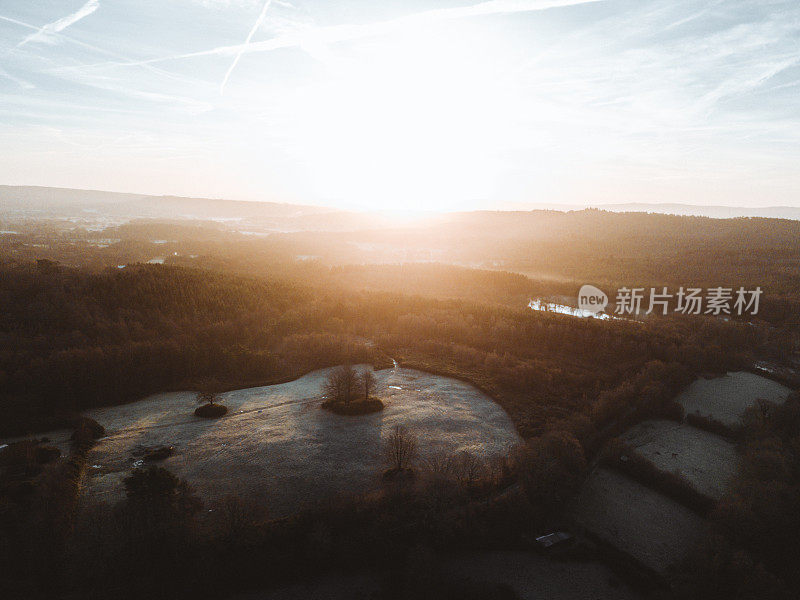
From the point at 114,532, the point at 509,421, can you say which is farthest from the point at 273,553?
the point at 509,421

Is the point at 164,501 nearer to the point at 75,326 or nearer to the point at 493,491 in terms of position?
the point at 493,491

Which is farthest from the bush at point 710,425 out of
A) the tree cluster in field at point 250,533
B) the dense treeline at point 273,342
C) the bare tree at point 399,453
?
the bare tree at point 399,453

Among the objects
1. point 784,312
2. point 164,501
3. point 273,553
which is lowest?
point 273,553

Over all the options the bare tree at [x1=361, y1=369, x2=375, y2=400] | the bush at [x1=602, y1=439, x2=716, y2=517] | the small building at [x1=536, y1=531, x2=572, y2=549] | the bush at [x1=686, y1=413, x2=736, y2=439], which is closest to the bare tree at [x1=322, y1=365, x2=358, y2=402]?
the bare tree at [x1=361, y1=369, x2=375, y2=400]

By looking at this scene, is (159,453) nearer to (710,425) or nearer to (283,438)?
(283,438)

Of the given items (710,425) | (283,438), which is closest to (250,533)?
(283,438)

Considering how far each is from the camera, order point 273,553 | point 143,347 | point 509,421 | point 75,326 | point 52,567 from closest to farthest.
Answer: point 52,567 → point 273,553 → point 509,421 → point 143,347 → point 75,326

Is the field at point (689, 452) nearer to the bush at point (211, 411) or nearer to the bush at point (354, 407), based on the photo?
the bush at point (354, 407)
